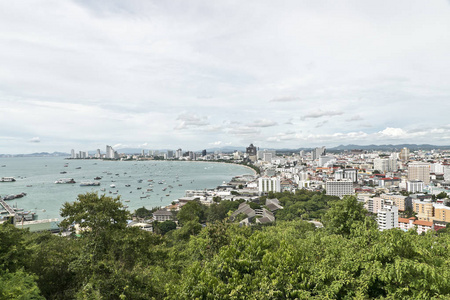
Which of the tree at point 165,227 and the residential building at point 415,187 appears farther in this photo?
the residential building at point 415,187

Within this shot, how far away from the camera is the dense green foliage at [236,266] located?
2.70 meters

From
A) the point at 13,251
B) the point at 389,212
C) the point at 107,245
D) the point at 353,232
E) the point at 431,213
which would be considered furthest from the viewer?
the point at 431,213

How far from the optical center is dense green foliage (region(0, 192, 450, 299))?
270 cm

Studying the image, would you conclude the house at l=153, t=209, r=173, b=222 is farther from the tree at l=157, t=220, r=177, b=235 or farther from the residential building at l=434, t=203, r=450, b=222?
the residential building at l=434, t=203, r=450, b=222

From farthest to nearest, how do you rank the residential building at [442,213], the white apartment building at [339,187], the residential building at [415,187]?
the residential building at [415,187], the white apartment building at [339,187], the residential building at [442,213]

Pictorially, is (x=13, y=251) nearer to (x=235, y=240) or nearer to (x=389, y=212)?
(x=235, y=240)

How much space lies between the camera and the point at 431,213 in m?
20.8

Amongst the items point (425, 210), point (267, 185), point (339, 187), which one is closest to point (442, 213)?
point (425, 210)

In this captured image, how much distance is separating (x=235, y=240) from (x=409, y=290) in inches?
77.9

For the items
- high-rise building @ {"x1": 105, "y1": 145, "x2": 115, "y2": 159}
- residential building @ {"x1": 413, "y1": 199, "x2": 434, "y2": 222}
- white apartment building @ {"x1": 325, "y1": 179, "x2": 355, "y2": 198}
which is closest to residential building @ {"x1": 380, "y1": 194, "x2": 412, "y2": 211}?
residential building @ {"x1": 413, "y1": 199, "x2": 434, "y2": 222}

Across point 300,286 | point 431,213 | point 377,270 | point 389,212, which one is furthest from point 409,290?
point 431,213

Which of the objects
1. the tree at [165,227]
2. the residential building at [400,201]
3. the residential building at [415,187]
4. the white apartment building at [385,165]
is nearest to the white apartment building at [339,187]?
the residential building at [400,201]

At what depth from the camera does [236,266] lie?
3.08 metres

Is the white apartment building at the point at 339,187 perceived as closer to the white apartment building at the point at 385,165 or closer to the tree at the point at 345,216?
the white apartment building at the point at 385,165
